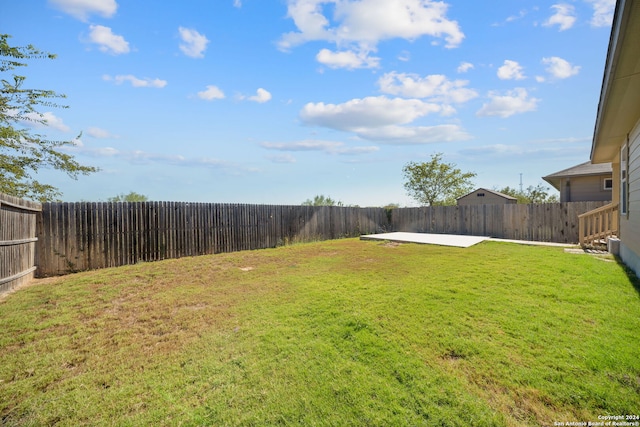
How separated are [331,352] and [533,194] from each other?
3674 centimetres

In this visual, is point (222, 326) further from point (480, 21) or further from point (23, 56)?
point (23, 56)

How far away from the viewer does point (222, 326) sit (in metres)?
3.05

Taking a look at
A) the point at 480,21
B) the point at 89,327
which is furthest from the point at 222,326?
the point at 480,21

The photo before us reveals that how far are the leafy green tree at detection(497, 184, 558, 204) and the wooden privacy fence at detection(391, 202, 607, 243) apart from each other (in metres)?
20.8

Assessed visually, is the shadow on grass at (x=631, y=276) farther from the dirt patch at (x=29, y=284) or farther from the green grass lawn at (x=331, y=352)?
the dirt patch at (x=29, y=284)

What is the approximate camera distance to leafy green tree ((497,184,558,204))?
2822cm

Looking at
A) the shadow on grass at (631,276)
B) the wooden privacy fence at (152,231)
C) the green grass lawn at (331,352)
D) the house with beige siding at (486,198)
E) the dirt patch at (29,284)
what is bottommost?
the dirt patch at (29,284)

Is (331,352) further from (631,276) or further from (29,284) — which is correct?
(29,284)

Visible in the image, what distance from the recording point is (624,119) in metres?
4.65

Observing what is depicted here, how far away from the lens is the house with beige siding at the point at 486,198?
19.8m

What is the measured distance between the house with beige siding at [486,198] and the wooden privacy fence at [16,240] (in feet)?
→ 77.8

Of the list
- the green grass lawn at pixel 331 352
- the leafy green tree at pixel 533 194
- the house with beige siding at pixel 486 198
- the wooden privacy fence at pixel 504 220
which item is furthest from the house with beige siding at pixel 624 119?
the leafy green tree at pixel 533 194

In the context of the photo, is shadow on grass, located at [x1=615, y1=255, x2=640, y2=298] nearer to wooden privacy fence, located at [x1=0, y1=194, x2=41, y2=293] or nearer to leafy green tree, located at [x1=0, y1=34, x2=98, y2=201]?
wooden privacy fence, located at [x1=0, y1=194, x2=41, y2=293]

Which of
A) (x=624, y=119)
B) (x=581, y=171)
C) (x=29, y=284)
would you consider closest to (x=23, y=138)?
(x=29, y=284)
